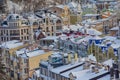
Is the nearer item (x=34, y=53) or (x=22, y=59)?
(x=22, y=59)

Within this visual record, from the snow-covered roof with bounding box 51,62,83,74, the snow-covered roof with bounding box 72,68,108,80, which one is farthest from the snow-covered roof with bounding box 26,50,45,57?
the snow-covered roof with bounding box 72,68,108,80

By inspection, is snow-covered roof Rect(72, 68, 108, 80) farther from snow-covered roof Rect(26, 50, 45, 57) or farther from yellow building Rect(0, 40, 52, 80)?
snow-covered roof Rect(26, 50, 45, 57)

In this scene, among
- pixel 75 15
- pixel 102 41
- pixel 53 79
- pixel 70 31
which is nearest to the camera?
pixel 53 79

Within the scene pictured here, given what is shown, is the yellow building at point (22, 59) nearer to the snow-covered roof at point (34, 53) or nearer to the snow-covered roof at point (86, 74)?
the snow-covered roof at point (34, 53)

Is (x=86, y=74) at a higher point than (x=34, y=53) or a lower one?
higher

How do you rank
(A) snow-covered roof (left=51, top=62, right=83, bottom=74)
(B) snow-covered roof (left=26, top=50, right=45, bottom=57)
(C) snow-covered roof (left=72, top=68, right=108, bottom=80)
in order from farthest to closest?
(B) snow-covered roof (left=26, top=50, right=45, bottom=57) < (A) snow-covered roof (left=51, top=62, right=83, bottom=74) < (C) snow-covered roof (left=72, top=68, right=108, bottom=80)

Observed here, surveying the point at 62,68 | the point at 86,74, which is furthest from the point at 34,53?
the point at 86,74

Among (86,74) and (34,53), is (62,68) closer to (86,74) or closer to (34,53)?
(86,74)

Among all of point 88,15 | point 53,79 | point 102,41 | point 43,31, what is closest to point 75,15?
point 88,15

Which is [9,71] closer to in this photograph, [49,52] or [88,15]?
[49,52]

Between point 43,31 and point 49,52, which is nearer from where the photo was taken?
point 49,52

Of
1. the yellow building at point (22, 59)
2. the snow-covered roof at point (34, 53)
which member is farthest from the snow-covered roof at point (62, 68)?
the snow-covered roof at point (34, 53)
